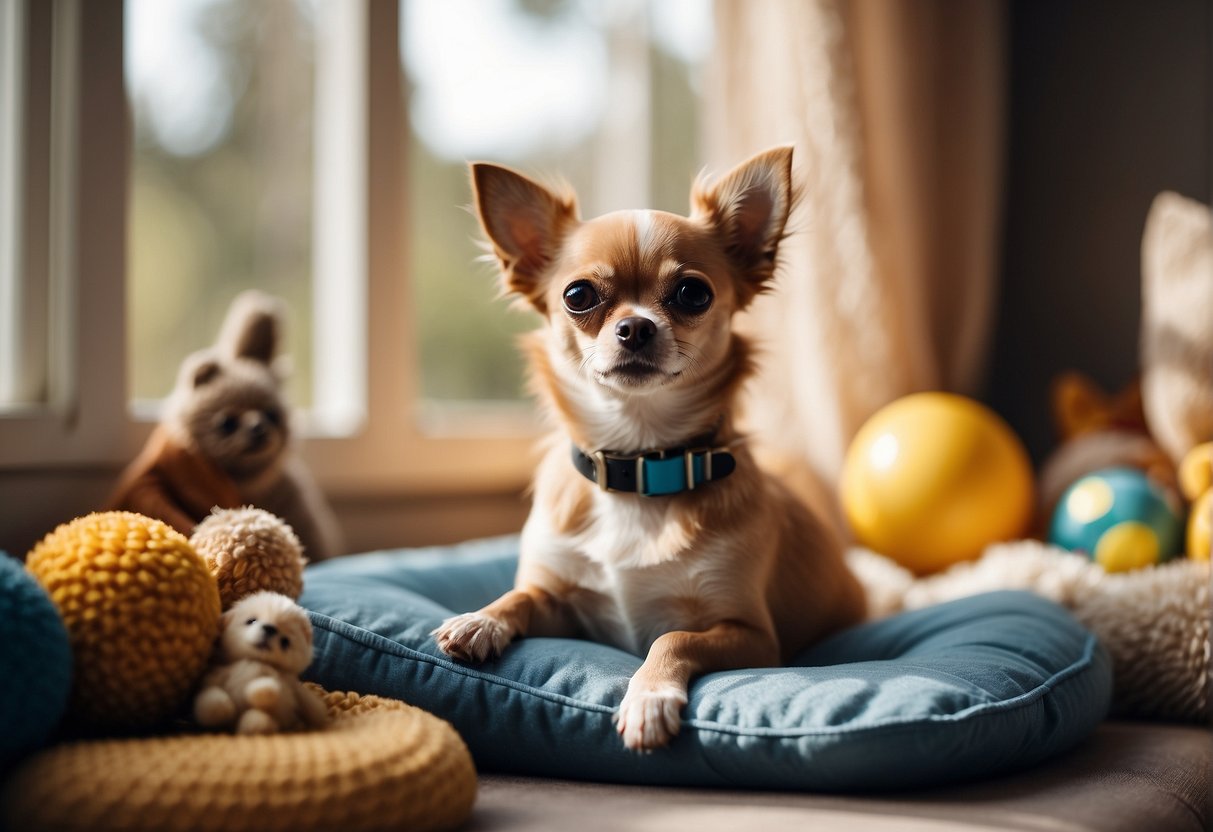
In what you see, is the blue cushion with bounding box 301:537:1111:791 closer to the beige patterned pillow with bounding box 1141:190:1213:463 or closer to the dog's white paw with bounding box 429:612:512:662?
the dog's white paw with bounding box 429:612:512:662

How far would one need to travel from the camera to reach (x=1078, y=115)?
9.75 ft

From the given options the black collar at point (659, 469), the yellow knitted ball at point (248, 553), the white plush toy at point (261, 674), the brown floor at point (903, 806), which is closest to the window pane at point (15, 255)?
the yellow knitted ball at point (248, 553)

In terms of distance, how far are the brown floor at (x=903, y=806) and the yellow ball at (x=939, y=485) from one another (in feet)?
3.00

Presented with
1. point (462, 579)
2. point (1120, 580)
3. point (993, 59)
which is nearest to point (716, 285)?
point (462, 579)

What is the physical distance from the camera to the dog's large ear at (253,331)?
193cm

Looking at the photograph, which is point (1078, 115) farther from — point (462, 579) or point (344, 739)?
point (344, 739)

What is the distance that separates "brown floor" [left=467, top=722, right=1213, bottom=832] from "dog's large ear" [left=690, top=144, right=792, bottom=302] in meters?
0.74

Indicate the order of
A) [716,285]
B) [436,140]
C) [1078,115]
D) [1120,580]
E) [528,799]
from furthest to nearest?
[1078,115]
[436,140]
[1120,580]
[716,285]
[528,799]

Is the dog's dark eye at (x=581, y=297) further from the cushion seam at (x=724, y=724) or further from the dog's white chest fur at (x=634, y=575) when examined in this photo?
the cushion seam at (x=724, y=724)

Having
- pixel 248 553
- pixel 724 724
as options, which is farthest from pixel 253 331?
pixel 724 724

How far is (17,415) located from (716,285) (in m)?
1.24

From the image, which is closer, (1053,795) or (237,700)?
(237,700)

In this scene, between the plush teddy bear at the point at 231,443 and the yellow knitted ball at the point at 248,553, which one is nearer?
the yellow knitted ball at the point at 248,553

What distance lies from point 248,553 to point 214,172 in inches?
54.3
